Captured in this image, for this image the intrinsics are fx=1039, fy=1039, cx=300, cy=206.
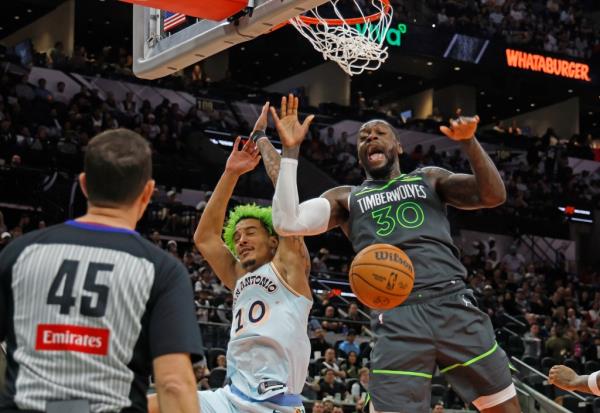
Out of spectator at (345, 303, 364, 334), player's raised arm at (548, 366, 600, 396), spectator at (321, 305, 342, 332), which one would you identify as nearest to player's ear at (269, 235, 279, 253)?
player's raised arm at (548, 366, 600, 396)

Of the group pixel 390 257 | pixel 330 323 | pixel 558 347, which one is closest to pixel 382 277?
pixel 390 257

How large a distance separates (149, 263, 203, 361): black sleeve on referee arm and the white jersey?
241 cm

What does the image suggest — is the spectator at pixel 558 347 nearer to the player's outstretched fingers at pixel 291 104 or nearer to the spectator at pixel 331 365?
the spectator at pixel 331 365

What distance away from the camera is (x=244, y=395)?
18.6ft

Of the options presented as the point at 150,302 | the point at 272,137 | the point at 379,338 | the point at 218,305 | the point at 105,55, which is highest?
the point at 105,55

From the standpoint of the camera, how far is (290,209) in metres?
5.55

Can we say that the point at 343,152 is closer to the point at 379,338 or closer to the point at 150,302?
the point at 379,338

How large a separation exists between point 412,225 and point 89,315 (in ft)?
9.74

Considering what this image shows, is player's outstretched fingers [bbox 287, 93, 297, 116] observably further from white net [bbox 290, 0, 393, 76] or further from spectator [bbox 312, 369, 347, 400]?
spectator [bbox 312, 369, 347, 400]

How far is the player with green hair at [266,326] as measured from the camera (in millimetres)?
5648

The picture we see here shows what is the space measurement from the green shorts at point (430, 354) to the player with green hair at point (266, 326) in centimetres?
46

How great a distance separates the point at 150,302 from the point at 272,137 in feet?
73.9

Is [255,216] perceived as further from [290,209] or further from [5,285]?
[5,285]

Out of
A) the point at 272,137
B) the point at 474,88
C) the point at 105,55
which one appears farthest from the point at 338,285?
the point at 474,88
